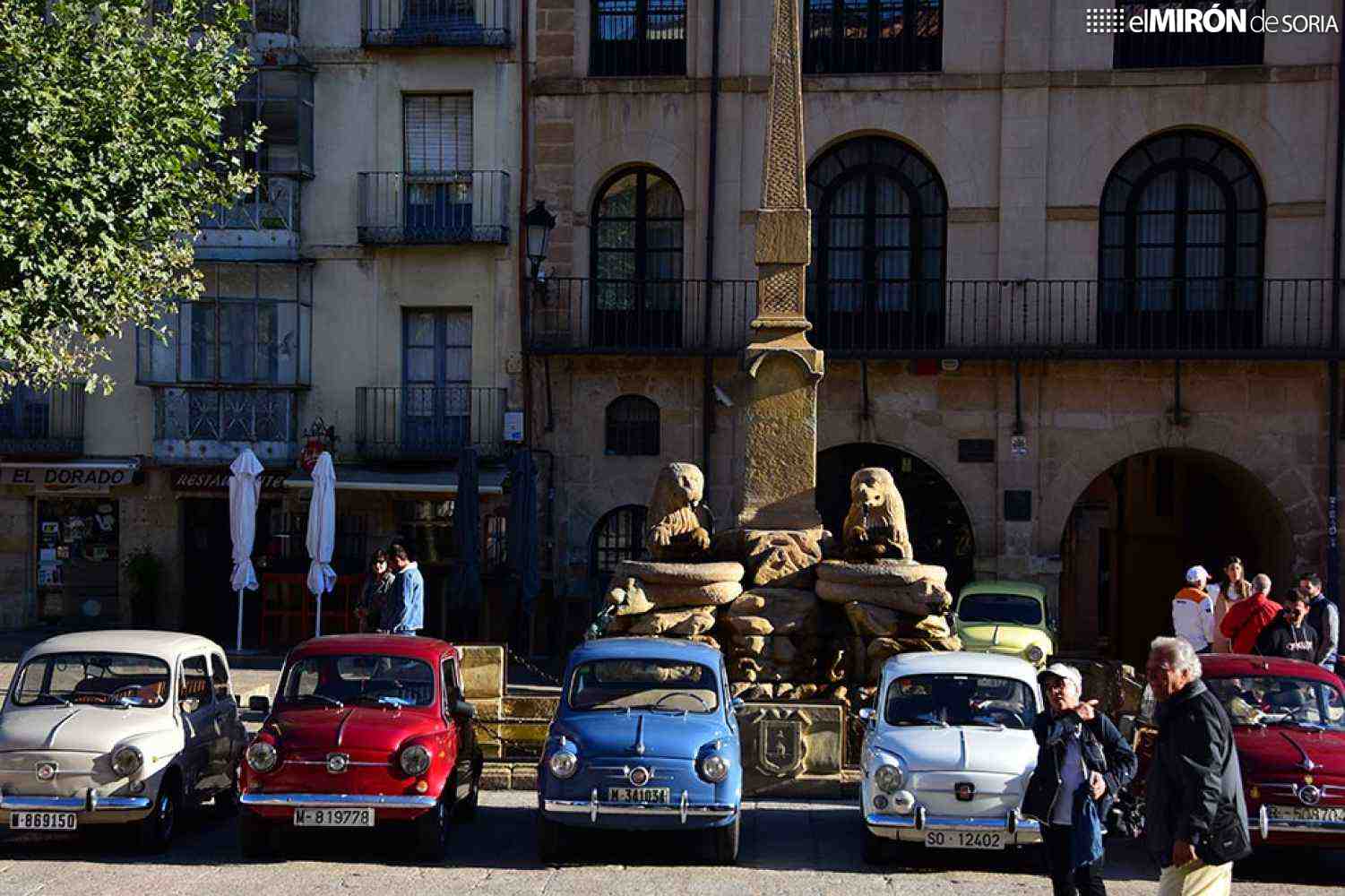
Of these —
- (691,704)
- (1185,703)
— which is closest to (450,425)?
(691,704)

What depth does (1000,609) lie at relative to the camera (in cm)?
2183

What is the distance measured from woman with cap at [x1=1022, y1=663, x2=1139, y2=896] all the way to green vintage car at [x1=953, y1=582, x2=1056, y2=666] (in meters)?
10.1

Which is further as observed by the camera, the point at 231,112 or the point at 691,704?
the point at 231,112

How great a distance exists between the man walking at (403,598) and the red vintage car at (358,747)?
390 cm

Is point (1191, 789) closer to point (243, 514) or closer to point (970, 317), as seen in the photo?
point (243, 514)

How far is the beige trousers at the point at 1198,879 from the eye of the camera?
796 centimetres

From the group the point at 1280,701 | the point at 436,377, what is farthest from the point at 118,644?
the point at 436,377

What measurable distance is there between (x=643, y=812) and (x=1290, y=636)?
7.32 meters

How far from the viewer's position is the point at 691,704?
12.8m

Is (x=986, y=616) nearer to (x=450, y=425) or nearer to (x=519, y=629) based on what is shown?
(x=519, y=629)

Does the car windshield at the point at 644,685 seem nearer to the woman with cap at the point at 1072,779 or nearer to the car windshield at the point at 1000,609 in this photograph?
the woman with cap at the point at 1072,779

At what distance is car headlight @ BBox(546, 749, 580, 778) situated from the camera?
39.1 feet

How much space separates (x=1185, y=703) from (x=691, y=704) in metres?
5.23

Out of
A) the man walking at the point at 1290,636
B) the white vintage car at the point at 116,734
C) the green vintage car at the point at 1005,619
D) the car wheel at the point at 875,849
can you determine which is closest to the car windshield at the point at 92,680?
the white vintage car at the point at 116,734
